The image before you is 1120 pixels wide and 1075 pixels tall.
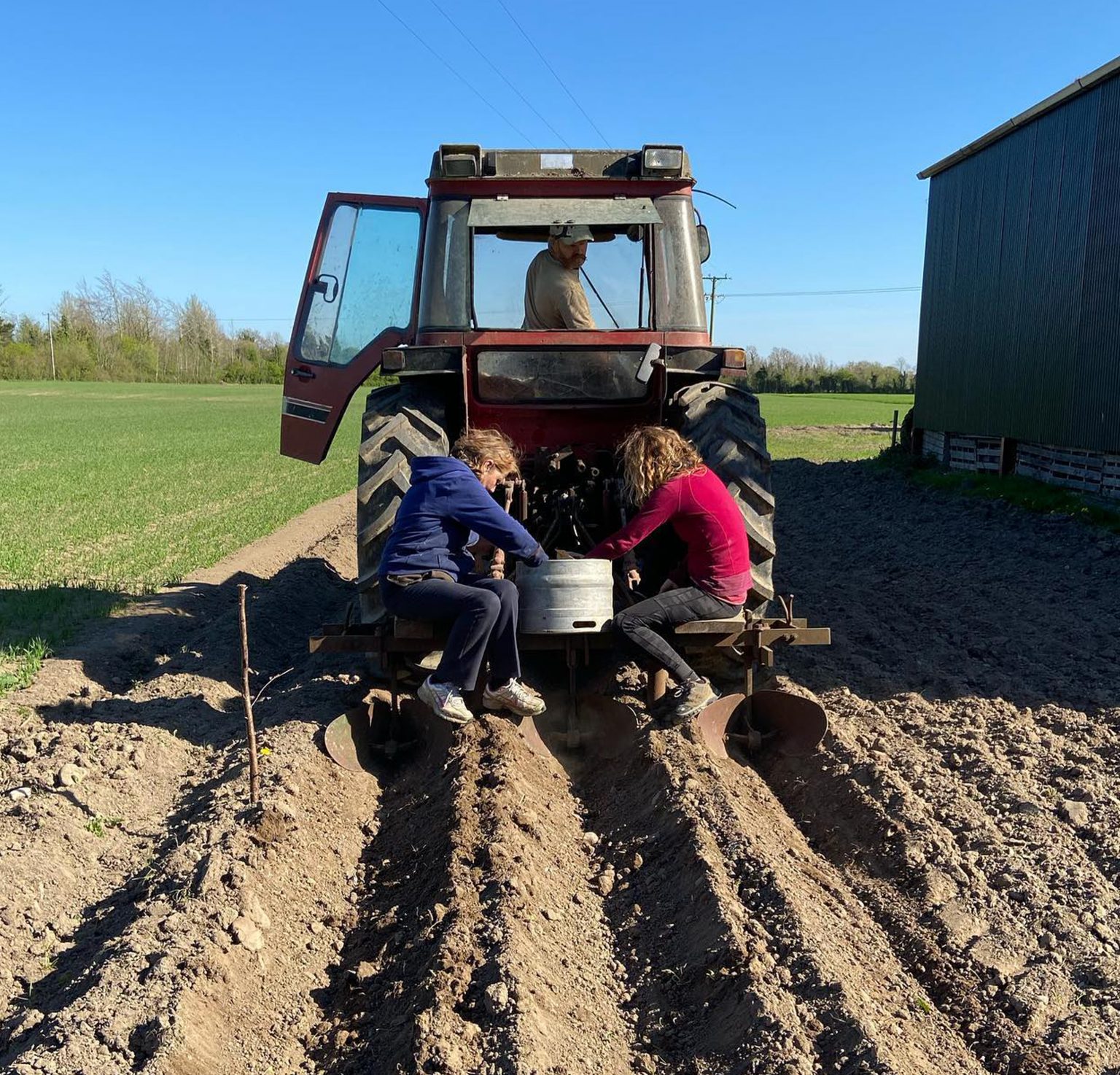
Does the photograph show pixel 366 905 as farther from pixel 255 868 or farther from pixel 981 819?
pixel 981 819

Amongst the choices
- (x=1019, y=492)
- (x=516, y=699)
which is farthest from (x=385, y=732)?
(x=1019, y=492)

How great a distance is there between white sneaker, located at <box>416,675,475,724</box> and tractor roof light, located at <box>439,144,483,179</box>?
267cm

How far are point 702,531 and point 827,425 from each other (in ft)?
111

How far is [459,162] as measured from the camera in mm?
5664

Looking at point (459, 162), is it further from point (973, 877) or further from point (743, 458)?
point (973, 877)

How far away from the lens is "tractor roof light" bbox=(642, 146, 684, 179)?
5.70 metres

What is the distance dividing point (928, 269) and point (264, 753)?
16102mm

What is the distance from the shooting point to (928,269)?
18.1 metres

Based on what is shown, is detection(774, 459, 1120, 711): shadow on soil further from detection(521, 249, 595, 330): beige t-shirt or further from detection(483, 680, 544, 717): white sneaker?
detection(521, 249, 595, 330): beige t-shirt

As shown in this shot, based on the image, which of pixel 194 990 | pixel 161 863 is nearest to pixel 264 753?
pixel 161 863

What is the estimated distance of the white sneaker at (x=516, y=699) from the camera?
479cm

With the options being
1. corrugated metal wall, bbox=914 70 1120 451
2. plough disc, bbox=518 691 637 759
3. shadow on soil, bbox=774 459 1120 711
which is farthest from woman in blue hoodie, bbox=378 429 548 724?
corrugated metal wall, bbox=914 70 1120 451

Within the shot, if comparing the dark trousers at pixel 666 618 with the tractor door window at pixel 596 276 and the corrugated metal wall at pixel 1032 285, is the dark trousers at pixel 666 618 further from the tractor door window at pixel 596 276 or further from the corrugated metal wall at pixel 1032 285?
the corrugated metal wall at pixel 1032 285

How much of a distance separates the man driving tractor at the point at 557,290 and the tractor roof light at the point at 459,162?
52 cm
